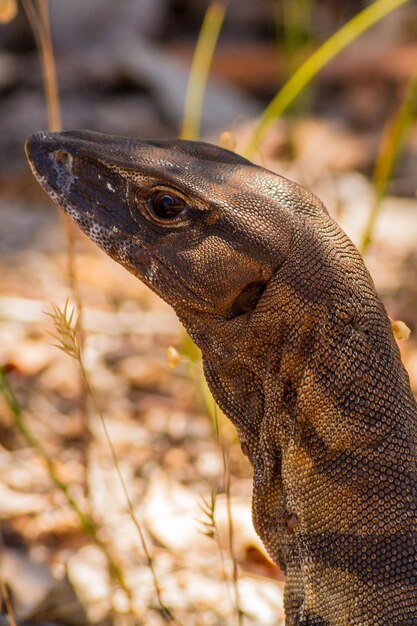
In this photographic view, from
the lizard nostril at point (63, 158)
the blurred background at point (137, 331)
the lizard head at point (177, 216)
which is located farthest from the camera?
the blurred background at point (137, 331)

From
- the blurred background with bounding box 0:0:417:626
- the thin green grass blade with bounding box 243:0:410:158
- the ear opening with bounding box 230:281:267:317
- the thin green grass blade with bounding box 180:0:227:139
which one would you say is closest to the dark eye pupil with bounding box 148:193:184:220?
the ear opening with bounding box 230:281:267:317

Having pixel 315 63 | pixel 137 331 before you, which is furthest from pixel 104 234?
pixel 137 331

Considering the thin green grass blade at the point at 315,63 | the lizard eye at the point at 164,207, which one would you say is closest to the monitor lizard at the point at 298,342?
the lizard eye at the point at 164,207

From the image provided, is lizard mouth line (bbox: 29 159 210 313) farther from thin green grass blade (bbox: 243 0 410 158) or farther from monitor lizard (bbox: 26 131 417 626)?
thin green grass blade (bbox: 243 0 410 158)

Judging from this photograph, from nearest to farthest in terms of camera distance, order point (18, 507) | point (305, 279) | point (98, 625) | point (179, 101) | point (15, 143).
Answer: point (305, 279) < point (98, 625) < point (18, 507) < point (15, 143) < point (179, 101)

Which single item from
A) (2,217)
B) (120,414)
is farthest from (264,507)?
(2,217)

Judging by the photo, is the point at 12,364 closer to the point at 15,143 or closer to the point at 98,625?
the point at 98,625

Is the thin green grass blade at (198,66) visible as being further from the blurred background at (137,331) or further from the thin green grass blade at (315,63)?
the thin green grass blade at (315,63)
